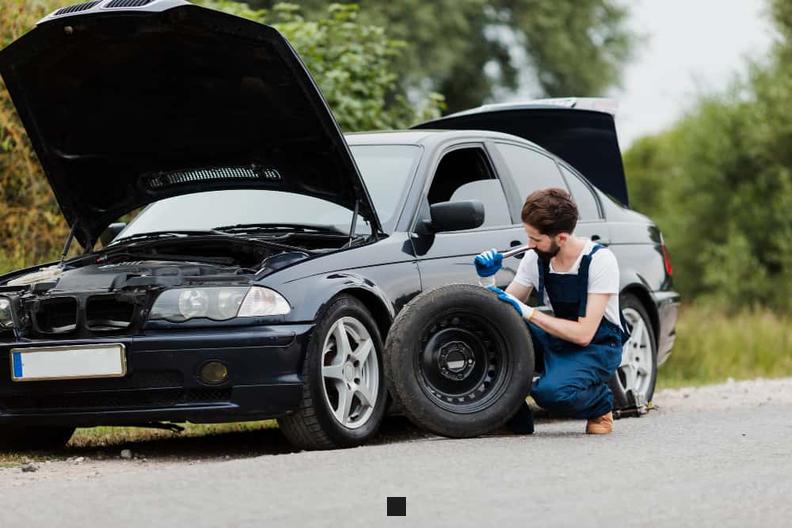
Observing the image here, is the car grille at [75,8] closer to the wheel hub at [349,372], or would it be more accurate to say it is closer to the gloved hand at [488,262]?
the wheel hub at [349,372]

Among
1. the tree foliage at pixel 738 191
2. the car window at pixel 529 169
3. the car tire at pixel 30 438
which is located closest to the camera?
the car tire at pixel 30 438

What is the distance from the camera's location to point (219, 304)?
6758 millimetres

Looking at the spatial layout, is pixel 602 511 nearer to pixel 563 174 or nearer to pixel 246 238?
pixel 246 238

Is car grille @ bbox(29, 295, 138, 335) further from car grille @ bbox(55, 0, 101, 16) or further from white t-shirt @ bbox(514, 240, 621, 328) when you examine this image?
white t-shirt @ bbox(514, 240, 621, 328)

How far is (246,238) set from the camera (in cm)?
732

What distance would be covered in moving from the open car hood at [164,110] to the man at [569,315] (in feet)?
2.85

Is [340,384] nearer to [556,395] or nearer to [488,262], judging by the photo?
[488,262]

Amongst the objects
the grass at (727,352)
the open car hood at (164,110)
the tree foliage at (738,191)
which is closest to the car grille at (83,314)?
the open car hood at (164,110)

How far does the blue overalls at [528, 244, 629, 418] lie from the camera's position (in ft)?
24.3

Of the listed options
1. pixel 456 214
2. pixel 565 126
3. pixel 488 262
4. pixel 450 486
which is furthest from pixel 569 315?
pixel 565 126

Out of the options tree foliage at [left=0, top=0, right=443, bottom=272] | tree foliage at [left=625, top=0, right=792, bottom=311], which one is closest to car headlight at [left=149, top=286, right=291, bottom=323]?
tree foliage at [left=0, top=0, right=443, bottom=272]

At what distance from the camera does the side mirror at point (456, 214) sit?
24.7 ft

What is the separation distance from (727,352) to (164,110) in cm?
984

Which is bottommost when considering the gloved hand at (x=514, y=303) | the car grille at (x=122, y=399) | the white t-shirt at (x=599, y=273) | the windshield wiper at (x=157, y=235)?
the car grille at (x=122, y=399)
